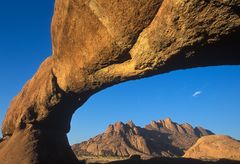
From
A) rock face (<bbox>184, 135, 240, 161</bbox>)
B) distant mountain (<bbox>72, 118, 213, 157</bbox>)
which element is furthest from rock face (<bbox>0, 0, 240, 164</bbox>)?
distant mountain (<bbox>72, 118, 213, 157</bbox>)

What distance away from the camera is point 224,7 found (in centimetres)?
869

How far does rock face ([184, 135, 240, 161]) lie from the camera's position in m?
33.1

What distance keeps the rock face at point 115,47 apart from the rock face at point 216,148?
20962mm

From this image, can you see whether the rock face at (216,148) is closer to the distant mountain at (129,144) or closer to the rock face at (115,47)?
the distant mountain at (129,144)

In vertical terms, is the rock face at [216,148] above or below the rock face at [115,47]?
below

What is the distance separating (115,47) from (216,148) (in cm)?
2900

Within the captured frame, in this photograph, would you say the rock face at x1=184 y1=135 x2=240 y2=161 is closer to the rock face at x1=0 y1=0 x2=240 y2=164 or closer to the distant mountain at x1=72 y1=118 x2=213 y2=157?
the distant mountain at x1=72 y1=118 x2=213 y2=157

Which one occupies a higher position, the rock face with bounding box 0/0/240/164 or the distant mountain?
the rock face with bounding box 0/0/240/164

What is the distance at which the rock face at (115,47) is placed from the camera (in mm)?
9754

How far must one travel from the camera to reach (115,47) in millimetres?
12797

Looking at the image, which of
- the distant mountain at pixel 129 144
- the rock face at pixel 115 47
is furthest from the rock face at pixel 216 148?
the rock face at pixel 115 47

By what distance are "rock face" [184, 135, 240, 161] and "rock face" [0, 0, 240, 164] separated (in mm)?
20962

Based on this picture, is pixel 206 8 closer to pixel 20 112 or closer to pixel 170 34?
Answer: pixel 170 34

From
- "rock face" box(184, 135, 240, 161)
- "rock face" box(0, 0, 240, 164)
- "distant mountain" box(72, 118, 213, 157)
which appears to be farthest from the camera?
"distant mountain" box(72, 118, 213, 157)
